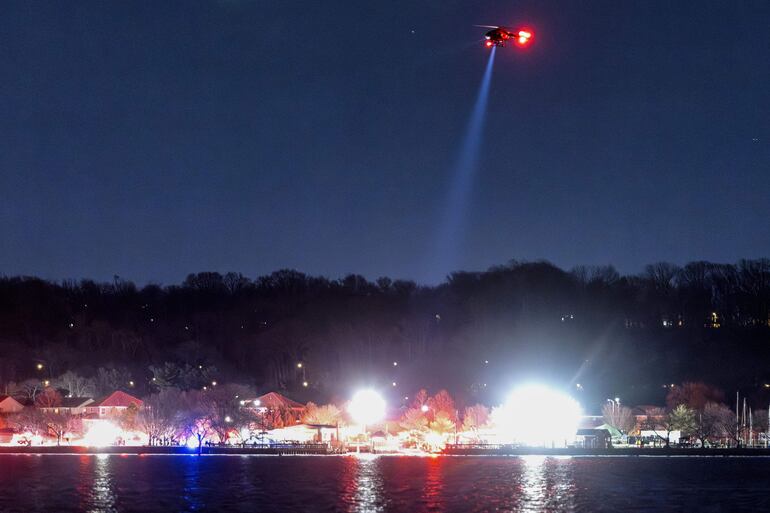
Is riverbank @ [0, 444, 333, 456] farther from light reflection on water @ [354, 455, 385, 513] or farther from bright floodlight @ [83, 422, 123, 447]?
light reflection on water @ [354, 455, 385, 513]

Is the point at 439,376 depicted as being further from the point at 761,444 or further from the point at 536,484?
the point at 536,484

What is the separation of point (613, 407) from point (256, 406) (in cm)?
2909

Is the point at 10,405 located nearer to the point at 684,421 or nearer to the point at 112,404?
the point at 112,404

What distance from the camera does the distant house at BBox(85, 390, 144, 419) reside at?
81.3 m

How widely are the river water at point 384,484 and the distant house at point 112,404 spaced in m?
16.7

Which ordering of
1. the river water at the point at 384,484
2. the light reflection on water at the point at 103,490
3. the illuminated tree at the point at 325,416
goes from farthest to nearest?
1. the illuminated tree at the point at 325,416
2. the river water at the point at 384,484
3. the light reflection on water at the point at 103,490

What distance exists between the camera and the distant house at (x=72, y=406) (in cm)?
8260

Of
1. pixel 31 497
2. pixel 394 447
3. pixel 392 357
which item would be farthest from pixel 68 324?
pixel 31 497

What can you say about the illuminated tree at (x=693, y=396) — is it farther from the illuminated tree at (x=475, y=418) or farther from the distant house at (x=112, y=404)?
the distant house at (x=112, y=404)

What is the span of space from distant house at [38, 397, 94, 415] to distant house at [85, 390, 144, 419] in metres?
0.67

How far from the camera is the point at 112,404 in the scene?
82.2m

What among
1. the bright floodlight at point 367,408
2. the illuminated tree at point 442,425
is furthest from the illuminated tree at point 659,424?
the bright floodlight at point 367,408

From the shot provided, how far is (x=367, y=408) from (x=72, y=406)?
2740 cm

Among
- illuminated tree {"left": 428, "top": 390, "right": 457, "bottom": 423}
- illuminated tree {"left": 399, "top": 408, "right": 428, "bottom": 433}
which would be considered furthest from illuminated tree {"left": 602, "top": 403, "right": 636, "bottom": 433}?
illuminated tree {"left": 399, "top": 408, "right": 428, "bottom": 433}
